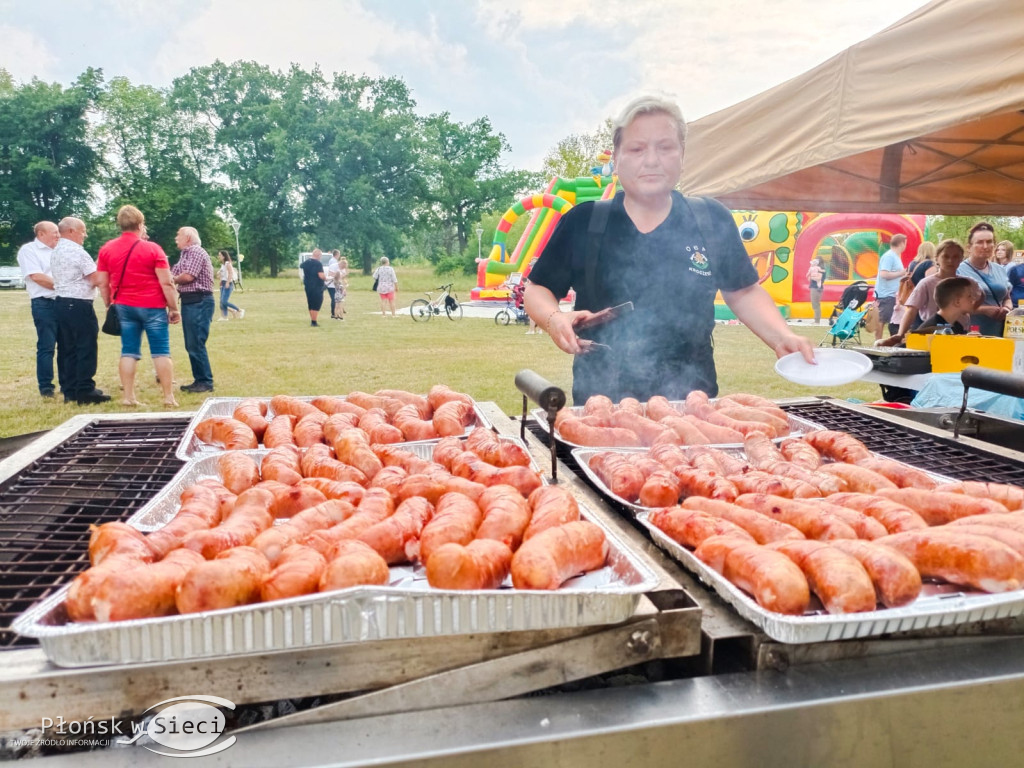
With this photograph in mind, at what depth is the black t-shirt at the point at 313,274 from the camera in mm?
19938

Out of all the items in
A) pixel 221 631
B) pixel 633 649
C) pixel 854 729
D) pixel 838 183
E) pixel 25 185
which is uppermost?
pixel 25 185

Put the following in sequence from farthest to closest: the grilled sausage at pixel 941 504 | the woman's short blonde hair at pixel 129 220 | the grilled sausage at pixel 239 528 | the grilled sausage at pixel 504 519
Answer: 1. the woman's short blonde hair at pixel 129 220
2. the grilled sausage at pixel 941 504
3. the grilled sausage at pixel 504 519
4. the grilled sausage at pixel 239 528

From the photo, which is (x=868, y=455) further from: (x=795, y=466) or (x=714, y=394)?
(x=714, y=394)

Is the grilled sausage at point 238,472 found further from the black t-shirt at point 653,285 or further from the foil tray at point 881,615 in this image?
the black t-shirt at point 653,285

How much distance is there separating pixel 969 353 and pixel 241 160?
6572 cm

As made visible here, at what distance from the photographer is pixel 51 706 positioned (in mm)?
1244

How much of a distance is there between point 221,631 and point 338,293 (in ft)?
77.3

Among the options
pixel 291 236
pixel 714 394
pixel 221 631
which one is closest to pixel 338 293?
pixel 714 394

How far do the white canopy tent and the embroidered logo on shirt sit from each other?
4.13 ft

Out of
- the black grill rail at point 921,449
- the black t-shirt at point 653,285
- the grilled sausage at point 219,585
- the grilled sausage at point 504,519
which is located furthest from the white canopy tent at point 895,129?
the grilled sausage at point 219,585

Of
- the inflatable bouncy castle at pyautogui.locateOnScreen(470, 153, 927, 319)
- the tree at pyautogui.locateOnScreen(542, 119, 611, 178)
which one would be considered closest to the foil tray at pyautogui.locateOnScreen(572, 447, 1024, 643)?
the inflatable bouncy castle at pyautogui.locateOnScreen(470, 153, 927, 319)

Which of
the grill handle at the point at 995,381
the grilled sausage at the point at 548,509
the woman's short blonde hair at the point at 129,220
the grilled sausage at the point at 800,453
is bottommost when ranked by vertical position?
the grilled sausage at the point at 800,453

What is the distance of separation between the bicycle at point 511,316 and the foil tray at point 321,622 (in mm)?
20230

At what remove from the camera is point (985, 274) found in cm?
763
